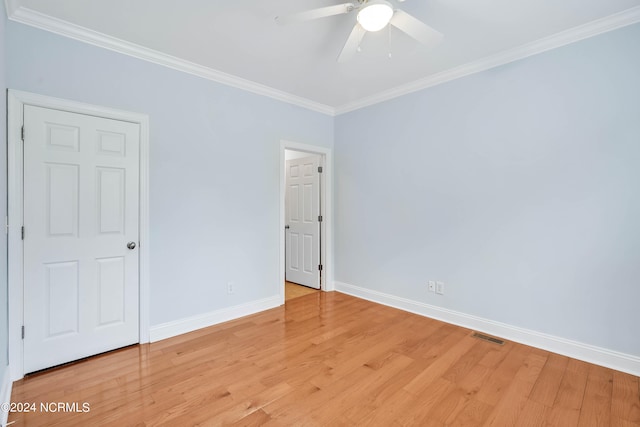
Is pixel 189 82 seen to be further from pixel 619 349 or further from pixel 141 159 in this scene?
pixel 619 349

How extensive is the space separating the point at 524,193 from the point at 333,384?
2330 mm

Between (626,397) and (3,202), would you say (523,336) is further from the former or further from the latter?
(3,202)

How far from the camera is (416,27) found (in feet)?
6.23

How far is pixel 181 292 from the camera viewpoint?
2.97 metres

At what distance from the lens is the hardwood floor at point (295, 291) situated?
4.18m

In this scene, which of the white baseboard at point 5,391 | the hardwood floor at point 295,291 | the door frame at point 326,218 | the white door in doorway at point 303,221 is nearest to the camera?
the white baseboard at point 5,391

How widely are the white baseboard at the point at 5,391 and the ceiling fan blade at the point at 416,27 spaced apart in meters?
3.23

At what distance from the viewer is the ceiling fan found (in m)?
1.74

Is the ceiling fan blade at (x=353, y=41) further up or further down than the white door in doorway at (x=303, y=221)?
further up

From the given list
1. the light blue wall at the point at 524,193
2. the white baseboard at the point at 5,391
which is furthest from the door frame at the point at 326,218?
the white baseboard at the point at 5,391

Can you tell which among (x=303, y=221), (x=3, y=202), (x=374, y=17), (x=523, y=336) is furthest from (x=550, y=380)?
(x=3, y=202)

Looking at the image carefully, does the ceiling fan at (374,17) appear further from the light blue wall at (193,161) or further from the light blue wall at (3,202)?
the light blue wall at (3,202)

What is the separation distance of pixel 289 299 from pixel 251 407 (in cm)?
215

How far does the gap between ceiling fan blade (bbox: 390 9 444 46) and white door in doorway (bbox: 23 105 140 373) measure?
2.32 m
